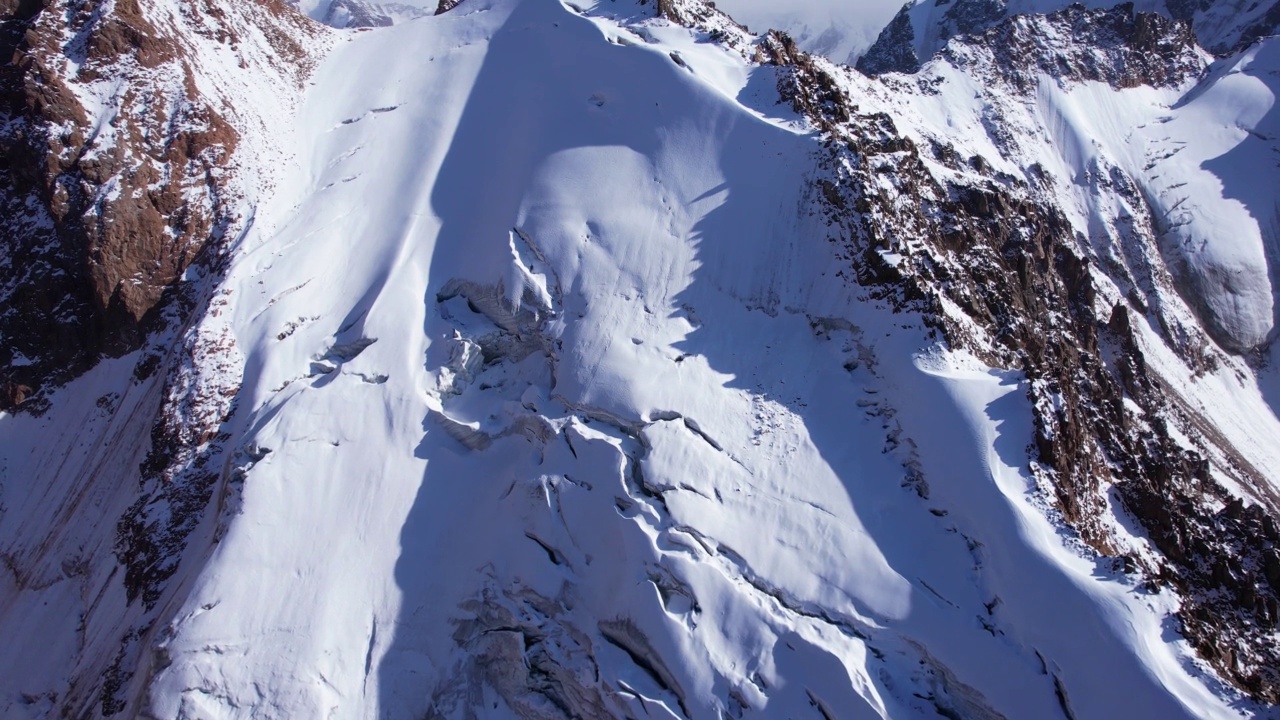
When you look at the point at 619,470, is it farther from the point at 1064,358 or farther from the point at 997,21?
the point at 997,21

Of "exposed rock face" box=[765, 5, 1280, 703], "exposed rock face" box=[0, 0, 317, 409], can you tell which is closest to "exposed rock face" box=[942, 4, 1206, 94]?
"exposed rock face" box=[765, 5, 1280, 703]

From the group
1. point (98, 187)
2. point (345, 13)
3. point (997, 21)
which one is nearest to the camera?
point (98, 187)

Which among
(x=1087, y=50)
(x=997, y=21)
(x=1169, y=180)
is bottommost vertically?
(x=1169, y=180)

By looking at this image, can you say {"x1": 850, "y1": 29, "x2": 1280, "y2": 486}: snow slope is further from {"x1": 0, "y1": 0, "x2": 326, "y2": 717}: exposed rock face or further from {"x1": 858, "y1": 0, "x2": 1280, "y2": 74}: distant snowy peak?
{"x1": 0, "y1": 0, "x2": 326, "y2": 717}: exposed rock face

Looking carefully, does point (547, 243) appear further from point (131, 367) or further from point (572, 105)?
point (131, 367)

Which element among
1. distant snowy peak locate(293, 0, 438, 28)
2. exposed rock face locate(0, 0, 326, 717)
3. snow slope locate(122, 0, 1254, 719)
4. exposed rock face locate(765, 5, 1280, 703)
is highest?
exposed rock face locate(765, 5, 1280, 703)

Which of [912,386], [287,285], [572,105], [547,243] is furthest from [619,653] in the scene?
[572,105]

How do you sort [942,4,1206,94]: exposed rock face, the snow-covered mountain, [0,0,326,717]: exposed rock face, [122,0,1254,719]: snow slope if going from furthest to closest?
[942,4,1206,94]: exposed rock face < [0,0,326,717]: exposed rock face < the snow-covered mountain < [122,0,1254,719]: snow slope

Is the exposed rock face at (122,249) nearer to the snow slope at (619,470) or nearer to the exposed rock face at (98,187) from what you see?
the exposed rock face at (98,187)

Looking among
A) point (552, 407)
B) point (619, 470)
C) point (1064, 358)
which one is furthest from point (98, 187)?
point (1064, 358)
